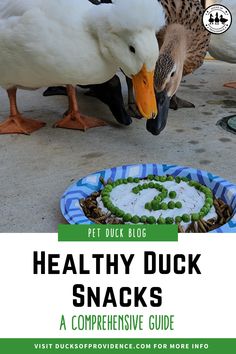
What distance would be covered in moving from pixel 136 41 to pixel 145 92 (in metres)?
0.19

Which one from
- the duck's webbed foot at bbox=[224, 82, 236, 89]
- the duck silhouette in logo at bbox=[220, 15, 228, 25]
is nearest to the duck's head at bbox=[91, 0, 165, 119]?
the duck silhouette in logo at bbox=[220, 15, 228, 25]

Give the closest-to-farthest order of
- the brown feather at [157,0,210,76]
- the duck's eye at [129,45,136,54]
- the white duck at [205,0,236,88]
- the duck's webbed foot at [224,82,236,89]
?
1. the duck's eye at [129,45,136,54]
2. the brown feather at [157,0,210,76]
3. the white duck at [205,0,236,88]
4. the duck's webbed foot at [224,82,236,89]

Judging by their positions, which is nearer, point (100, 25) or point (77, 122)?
point (100, 25)

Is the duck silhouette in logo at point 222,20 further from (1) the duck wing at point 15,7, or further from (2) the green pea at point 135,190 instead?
(2) the green pea at point 135,190

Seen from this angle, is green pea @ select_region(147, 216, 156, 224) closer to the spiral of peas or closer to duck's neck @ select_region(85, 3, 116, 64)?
the spiral of peas

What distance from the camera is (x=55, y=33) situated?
181 cm

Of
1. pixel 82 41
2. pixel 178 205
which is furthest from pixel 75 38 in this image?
pixel 178 205

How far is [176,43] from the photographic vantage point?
6.87 ft

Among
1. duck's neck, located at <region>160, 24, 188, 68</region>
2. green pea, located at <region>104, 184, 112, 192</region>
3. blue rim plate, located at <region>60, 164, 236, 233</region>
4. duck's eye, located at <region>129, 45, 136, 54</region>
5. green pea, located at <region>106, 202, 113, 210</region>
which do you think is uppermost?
duck's eye, located at <region>129, 45, 136, 54</region>

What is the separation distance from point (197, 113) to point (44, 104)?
0.80 m

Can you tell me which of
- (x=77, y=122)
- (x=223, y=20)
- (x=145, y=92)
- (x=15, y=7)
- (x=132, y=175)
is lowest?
(x=77, y=122)

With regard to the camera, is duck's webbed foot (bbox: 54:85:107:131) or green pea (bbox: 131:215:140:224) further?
duck's webbed foot (bbox: 54:85:107:131)

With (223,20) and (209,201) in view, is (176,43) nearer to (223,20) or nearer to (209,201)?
(223,20)

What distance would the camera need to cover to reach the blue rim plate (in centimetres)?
135
